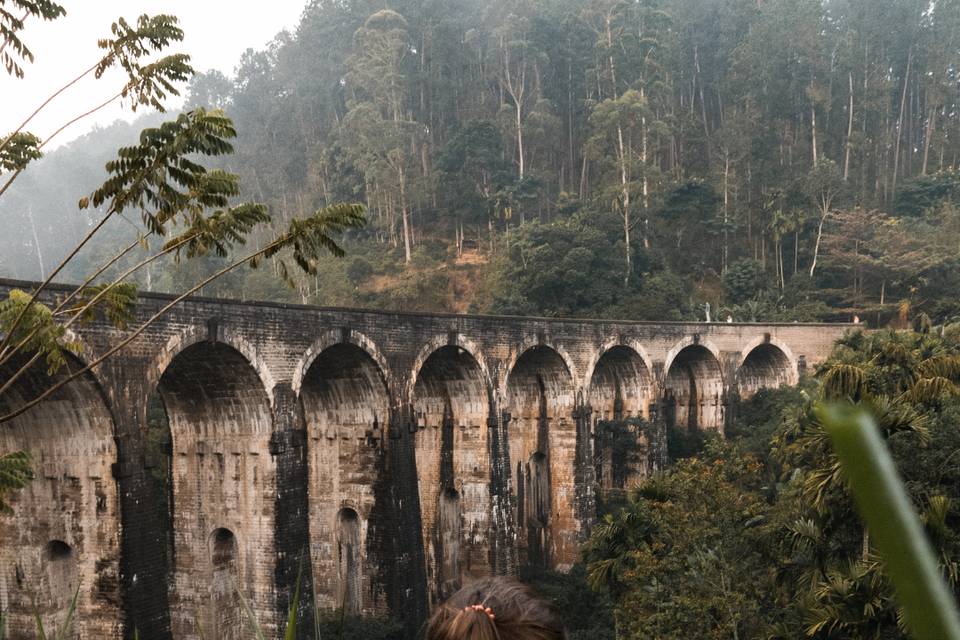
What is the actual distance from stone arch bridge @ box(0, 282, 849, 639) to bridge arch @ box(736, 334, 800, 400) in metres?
2.46

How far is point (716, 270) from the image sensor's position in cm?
4831

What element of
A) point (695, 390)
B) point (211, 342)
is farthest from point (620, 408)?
point (211, 342)

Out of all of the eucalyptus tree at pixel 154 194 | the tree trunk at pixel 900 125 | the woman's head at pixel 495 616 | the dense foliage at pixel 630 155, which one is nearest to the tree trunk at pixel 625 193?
the dense foliage at pixel 630 155

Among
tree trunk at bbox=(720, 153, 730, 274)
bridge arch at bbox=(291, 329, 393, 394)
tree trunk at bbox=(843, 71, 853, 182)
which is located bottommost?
bridge arch at bbox=(291, 329, 393, 394)

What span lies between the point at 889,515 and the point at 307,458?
20.0m

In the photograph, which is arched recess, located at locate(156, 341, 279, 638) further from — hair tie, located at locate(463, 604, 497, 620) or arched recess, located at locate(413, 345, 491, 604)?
hair tie, located at locate(463, 604, 497, 620)

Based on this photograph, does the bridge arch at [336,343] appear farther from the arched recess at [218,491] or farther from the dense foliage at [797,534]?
the dense foliage at [797,534]

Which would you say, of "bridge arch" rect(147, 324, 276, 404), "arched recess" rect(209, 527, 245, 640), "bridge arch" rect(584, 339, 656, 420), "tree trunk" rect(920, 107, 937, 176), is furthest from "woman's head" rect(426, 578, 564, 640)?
"tree trunk" rect(920, 107, 937, 176)

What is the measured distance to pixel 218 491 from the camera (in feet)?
59.0

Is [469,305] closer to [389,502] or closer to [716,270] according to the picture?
[716,270]

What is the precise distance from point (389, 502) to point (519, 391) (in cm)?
815

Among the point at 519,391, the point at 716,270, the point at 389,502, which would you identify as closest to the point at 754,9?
the point at 716,270

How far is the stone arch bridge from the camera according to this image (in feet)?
47.5

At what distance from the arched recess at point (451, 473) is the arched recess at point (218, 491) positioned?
7344 mm
